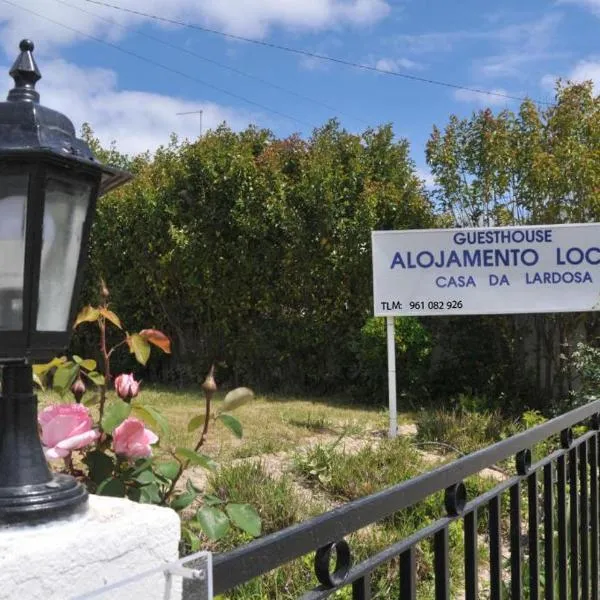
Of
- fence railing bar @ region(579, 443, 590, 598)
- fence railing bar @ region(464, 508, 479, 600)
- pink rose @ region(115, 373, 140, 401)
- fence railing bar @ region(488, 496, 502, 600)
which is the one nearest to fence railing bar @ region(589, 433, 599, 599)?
fence railing bar @ region(579, 443, 590, 598)

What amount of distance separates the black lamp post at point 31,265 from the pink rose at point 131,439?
58cm

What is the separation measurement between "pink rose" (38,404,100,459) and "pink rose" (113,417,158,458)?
0.83ft

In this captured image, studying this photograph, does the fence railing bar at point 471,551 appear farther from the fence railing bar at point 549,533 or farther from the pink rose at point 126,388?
the pink rose at point 126,388

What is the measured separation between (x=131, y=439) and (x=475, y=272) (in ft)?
19.8

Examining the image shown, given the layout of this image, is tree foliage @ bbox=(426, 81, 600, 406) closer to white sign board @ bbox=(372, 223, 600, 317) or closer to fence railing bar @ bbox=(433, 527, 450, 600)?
white sign board @ bbox=(372, 223, 600, 317)

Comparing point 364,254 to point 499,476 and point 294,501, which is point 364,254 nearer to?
point 499,476

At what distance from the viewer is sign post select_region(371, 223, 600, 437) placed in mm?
7551

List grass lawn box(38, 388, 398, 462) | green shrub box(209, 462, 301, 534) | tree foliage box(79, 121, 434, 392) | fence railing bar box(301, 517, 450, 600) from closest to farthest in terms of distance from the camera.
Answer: fence railing bar box(301, 517, 450, 600)
green shrub box(209, 462, 301, 534)
grass lawn box(38, 388, 398, 462)
tree foliage box(79, 121, 434, 392)

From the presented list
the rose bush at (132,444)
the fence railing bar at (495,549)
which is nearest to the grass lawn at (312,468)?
the rose bush at (132,444)

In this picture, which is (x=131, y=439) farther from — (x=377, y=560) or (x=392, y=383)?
(x=392, y=383)

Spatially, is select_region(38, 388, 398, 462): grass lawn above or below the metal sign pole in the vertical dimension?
below

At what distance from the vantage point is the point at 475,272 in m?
7.61

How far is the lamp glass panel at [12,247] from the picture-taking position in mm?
1349

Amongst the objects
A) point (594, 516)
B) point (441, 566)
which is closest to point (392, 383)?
point (594, 516)
